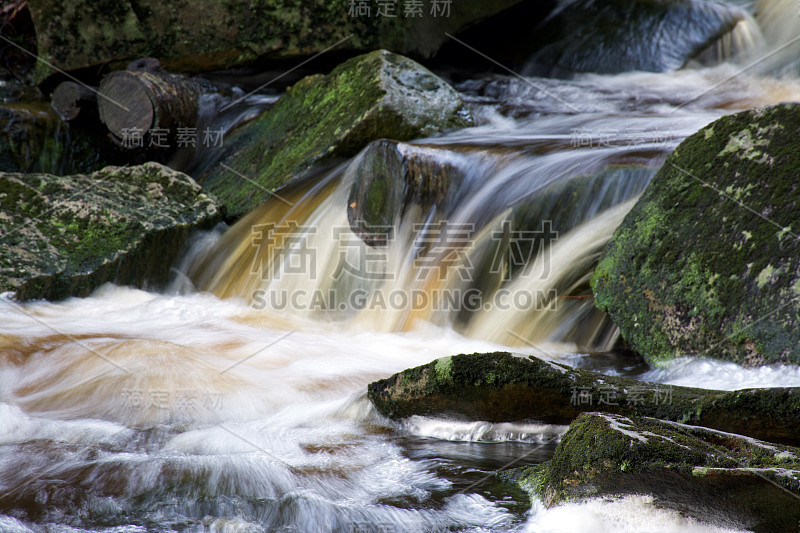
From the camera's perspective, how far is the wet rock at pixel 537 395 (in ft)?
7.21

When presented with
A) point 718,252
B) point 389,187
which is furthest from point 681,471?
point 389,187

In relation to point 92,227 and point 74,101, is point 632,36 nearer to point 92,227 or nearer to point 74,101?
point 74,101

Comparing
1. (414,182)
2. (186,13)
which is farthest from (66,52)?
(414,182)

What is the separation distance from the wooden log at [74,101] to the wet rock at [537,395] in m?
5.07

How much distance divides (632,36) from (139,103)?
17.5 feet

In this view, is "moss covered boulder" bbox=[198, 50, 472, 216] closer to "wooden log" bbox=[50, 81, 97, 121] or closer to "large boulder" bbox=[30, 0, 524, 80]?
"large boulder" bbox=[30, 0, 524, 80]

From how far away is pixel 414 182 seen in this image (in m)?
4.33

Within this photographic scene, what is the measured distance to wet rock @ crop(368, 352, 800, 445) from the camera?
2197 mm

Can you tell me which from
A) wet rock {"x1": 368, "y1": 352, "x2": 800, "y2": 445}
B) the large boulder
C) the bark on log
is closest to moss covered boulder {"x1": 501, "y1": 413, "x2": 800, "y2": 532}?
wet rock {"x1": 368, "y1": 352, "x2": 800, "y2": 445}

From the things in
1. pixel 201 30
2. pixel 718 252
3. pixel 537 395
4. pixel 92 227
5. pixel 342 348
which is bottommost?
pixel 342 348

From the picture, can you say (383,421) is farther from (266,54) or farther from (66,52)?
(66,52)

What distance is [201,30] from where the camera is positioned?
6680mm

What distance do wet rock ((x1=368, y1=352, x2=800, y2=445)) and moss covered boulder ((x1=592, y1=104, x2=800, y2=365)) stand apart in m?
0.76

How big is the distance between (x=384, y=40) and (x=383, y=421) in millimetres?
5114
